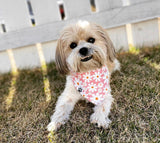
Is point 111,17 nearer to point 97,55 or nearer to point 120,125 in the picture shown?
point 97,55

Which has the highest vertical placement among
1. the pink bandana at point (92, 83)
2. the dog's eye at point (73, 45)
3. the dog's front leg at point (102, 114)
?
the dog's eye at point (73, 45)

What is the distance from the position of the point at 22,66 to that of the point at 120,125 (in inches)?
101

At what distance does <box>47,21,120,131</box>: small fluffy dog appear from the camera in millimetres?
1792

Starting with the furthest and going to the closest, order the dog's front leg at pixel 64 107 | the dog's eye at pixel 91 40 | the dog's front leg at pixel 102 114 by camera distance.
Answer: the dog's eye at pixel 91 40 < the dog's front leg at pixel 64 107 < the dog's front leg at pixel 102 114

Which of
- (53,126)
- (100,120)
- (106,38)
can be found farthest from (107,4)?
(53,126)

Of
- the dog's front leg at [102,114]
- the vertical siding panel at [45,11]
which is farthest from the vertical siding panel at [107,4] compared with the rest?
the dog's front leg at [102,114]

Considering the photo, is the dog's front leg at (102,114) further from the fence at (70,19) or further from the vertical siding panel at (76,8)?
the vertical siding panel at (76,8)

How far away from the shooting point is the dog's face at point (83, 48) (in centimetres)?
181

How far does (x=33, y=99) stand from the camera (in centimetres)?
231

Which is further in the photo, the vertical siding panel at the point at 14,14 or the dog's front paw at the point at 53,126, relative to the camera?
the vertical siding panel at the point at 14,14

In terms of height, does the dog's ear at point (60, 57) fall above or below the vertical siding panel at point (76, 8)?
below

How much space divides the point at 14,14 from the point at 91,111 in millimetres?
2350

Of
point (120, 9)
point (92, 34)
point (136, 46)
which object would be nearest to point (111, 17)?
point (120, 9)

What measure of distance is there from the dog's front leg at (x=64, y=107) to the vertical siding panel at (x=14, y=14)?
169 cm
